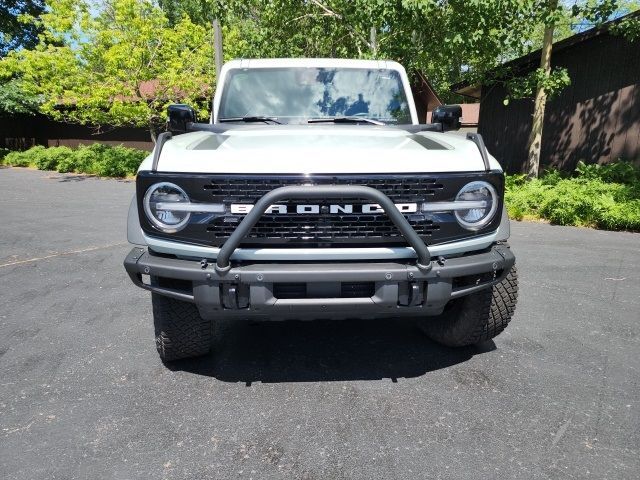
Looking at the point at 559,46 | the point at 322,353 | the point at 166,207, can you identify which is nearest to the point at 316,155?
the point at 166,207

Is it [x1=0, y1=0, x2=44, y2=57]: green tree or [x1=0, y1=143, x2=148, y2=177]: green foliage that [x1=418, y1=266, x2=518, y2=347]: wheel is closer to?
[x1=0, y1=143, x2=148, y2=177]: green foliage

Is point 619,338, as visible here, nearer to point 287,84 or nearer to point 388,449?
point 388,449

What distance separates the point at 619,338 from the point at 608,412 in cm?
121

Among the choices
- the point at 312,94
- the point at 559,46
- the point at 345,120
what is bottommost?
the point at 345,120

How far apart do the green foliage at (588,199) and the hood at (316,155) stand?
250 inches

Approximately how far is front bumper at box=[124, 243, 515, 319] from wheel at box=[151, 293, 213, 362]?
1.05 ft

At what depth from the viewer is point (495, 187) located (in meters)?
2.64

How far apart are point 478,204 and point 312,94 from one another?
1.89 meters

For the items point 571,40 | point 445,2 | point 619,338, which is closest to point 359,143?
point 619,338

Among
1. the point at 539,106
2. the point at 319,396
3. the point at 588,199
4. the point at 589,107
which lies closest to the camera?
the point at 319,396

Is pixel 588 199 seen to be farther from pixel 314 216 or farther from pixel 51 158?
pixel 51 158

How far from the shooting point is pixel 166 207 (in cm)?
250

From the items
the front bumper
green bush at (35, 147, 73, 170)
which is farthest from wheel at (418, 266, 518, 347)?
green bush at (35, 147, 73, 170)

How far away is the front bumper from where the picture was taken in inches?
95.0
